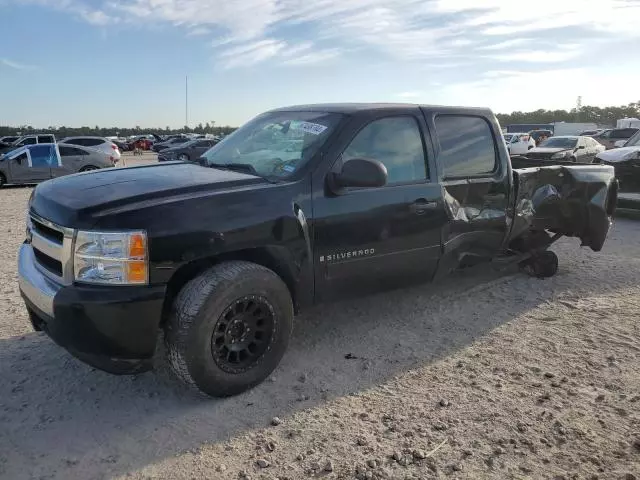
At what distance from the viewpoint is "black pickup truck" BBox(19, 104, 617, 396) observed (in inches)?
118

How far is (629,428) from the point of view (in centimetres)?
309

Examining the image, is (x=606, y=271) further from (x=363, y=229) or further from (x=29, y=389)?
(x=29, y=389)

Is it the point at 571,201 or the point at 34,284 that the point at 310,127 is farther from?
the point at 571,201

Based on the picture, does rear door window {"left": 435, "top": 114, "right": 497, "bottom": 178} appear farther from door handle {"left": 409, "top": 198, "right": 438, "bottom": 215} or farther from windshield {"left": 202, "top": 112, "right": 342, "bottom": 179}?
windshield {"left": 202, "top": 112, "right": 342, "bottom": 179}

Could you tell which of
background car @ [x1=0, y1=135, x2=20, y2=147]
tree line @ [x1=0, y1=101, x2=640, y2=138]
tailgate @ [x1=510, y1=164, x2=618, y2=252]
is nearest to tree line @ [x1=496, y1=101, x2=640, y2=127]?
tree line @ [x1=0, y1=101, x2=640, y2=138]

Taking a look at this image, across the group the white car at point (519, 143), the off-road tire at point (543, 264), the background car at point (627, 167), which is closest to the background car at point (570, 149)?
the white car at point (519, 143)

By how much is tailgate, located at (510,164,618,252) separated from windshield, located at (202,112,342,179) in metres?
2.45

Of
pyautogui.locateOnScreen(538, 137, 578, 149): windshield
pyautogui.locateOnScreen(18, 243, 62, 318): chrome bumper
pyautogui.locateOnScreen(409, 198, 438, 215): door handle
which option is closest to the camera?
pyautogui.locateOnScreen(18, 243, 62, 318): chrome bumper

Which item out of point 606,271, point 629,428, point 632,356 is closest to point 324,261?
point 629,428

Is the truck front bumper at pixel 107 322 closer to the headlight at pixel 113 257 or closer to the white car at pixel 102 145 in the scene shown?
the headlight at pixel 113 257

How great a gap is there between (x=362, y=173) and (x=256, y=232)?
0.80 meters

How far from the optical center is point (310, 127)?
4066mm

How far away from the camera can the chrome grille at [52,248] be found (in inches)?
120

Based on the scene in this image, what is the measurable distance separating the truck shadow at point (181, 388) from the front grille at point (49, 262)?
82cm
